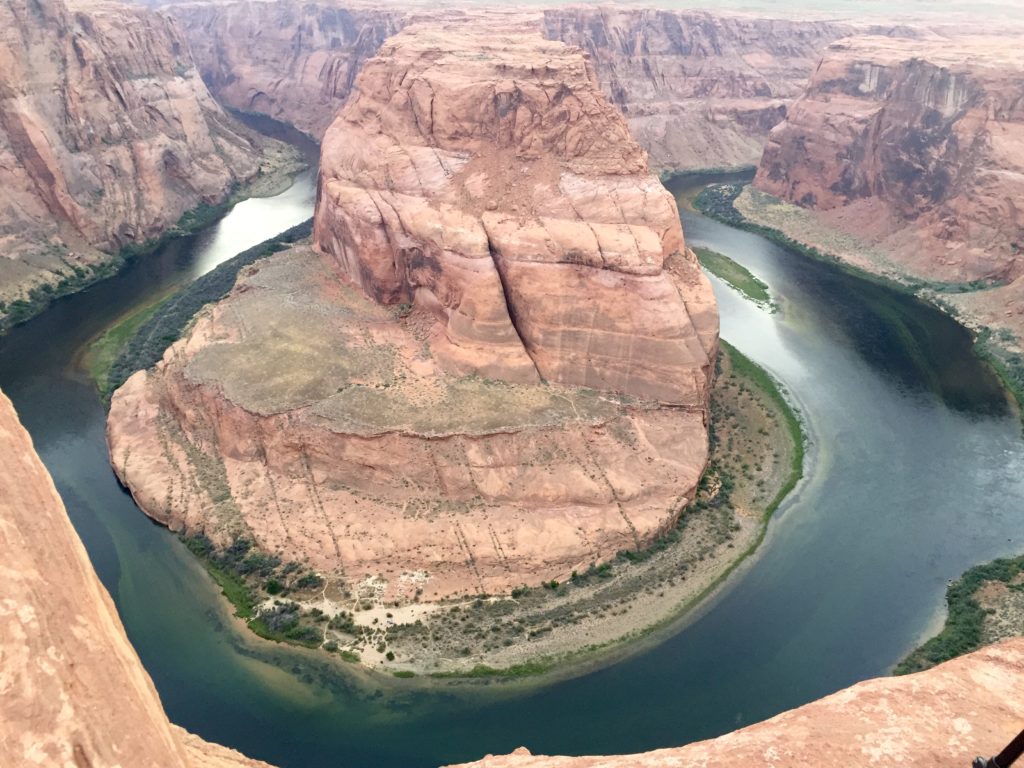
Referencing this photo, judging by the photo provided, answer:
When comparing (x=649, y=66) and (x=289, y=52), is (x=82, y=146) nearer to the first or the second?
(x=289, y=52)

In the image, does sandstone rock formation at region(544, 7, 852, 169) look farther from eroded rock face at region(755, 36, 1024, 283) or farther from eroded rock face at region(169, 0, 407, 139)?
eroded rock face at region(169, 0, 407, 139)

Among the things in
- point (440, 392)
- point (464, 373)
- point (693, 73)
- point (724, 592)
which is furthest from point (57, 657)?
point (693, 73)

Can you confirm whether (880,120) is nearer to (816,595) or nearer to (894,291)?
(894,291)

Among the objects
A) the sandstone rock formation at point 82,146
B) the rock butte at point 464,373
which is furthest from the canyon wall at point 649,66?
the rock butte at point 464,373

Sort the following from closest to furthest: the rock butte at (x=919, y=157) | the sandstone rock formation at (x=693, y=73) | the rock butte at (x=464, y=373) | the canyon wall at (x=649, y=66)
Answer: the rock butte at (x=464, y=373) → the rock butte at (x=919, y=157) → the sandstone rock formation at (x=693, y=73) → the canyon wall at (x=649, y=66)

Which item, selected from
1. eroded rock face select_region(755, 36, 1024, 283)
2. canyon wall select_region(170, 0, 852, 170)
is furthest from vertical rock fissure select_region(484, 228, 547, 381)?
canyon wall select_region(170, 0, 852, 170)

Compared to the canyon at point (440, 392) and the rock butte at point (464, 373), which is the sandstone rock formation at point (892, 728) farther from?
the rock butte at point (464, 373)

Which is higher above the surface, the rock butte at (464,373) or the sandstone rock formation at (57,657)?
the sandstone rock formation at (57,657)
